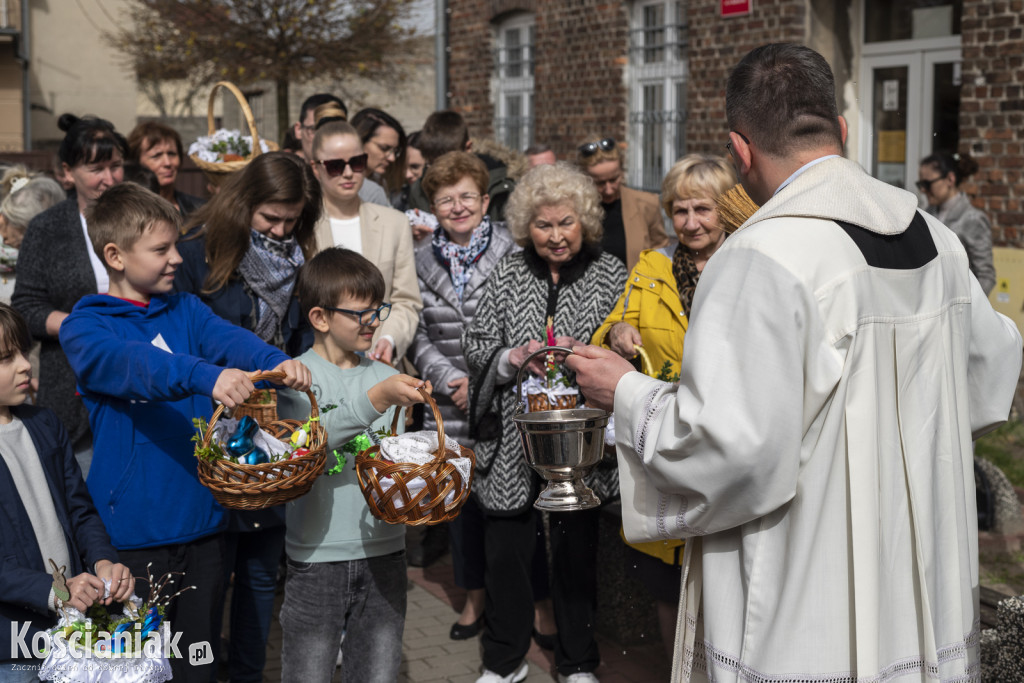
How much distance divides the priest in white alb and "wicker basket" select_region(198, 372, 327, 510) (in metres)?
1.09

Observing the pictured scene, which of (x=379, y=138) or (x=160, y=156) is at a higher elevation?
(x=379, y=138)

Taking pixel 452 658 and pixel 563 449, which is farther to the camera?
pixel 452 658

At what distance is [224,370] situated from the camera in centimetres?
325

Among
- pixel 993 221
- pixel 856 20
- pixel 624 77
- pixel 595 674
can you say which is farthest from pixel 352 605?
pixel 624 77

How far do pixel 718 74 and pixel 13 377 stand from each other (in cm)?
848

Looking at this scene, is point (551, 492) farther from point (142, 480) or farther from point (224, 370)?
point (142, 480)

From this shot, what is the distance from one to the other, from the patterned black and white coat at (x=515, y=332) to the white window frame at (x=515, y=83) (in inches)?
357

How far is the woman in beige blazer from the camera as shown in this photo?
5242 mm

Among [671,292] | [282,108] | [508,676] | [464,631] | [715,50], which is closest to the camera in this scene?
[671,292]

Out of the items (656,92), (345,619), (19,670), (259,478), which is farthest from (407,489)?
(656,92)

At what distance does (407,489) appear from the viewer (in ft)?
10.3

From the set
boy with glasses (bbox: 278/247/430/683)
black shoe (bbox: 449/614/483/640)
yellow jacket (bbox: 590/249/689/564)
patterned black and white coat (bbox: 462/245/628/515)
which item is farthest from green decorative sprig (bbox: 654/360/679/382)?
black shoe (bbox: 449/614/483/640)

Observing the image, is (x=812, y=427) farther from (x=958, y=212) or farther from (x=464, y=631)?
(x=958, y=212)

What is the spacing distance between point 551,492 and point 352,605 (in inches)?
46.7
